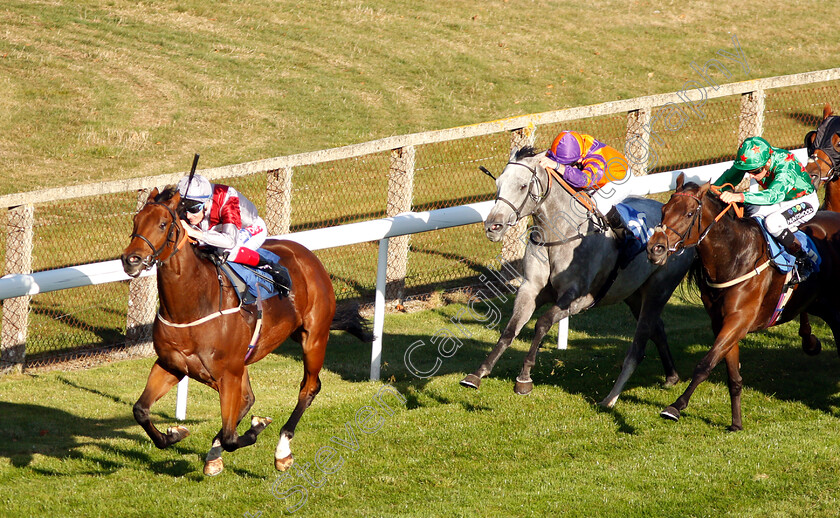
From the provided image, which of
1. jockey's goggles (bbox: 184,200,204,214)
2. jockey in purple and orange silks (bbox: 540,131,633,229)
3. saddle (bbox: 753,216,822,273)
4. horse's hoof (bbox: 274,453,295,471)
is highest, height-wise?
jockey in purple and orange silks (bbox: 540,131,633,229)

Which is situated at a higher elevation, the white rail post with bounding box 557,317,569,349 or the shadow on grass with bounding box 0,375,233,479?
the white rail post with bounding box 557,317,569,349

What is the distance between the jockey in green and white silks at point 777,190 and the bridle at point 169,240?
3.74 metres

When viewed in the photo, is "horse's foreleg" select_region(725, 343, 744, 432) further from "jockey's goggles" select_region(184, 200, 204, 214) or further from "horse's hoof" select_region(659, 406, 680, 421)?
"jockey's goggles" select_region(184, 200, 204, 214)

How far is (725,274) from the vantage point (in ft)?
22.5

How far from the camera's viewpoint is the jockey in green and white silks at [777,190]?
698cm

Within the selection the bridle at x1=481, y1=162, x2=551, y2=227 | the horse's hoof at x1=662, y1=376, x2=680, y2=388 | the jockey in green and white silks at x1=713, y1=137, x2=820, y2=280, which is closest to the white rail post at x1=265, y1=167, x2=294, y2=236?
the bridle at x1=481, y1=162, x2=551, y2=227

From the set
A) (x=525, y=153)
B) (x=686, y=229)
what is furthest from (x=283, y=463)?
(x=686, y=229)

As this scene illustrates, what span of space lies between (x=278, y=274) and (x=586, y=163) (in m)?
2.56

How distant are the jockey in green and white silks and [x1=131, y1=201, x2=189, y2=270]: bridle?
3743 millimetres

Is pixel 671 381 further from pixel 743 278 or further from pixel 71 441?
pixel 71 441

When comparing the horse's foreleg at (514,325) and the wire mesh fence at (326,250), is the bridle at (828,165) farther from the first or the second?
the horse's foreleg at (514,325)

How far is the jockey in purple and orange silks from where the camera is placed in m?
7.42

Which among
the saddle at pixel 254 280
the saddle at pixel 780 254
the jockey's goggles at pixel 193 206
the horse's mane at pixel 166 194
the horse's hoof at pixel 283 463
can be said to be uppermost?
the horse's mane at pixel 166 194

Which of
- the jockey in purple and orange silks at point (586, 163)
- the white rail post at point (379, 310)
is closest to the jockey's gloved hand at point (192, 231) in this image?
the white rail post at point (379, 310)
